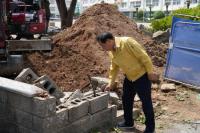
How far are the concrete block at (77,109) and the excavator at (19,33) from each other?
127 inches

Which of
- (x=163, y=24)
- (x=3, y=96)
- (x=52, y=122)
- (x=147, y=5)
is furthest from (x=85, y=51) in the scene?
(x=147, y=5)

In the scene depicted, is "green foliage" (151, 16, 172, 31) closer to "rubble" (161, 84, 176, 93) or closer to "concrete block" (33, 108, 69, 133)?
"rubble" (161, 84, 176, 93)

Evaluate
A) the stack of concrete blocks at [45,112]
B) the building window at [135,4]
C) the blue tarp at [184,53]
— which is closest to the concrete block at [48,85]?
the stack of concrete blocks at [45,112]

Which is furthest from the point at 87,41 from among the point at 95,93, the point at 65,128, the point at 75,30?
the point at 65,128

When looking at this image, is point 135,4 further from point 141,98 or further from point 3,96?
point 3,96

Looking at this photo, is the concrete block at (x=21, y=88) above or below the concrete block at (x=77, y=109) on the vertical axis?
above

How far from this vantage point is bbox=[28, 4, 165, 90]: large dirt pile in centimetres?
936

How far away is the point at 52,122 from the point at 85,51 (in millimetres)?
5538

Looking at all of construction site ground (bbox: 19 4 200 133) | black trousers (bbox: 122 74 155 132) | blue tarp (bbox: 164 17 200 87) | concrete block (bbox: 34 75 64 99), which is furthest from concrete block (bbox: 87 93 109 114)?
blue tarp (bbox: 164 17 200 87)

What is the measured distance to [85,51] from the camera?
10.8 m

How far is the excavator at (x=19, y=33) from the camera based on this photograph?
8893 millimetres

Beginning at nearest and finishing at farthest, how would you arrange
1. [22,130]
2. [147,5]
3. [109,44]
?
[22,130]
[109,44]
[147,5]

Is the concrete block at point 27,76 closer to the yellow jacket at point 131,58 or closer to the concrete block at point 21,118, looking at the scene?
the concrete block at point 21,118

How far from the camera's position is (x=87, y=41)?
1127cm
